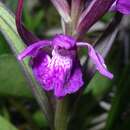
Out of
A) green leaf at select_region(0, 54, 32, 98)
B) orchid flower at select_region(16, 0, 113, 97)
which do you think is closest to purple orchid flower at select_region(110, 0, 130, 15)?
orchid flower at select_region(16, 0, 113, 97)

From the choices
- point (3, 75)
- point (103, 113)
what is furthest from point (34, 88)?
point (103, 113)

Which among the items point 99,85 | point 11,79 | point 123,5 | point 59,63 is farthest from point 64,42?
point 99,85

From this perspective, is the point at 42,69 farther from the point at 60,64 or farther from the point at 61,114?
the point at 61,114

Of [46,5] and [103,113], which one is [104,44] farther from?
[46,5]

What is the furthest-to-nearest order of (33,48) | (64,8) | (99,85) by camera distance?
(99,85) < (64,8) < (33,48)

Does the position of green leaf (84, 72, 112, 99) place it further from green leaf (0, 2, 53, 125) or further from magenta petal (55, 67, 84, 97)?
magenta petal (55, 67, 84, 97)

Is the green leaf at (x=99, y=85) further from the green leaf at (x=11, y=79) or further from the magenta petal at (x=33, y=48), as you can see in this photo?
the magenta petal at (x=33, y=48)
